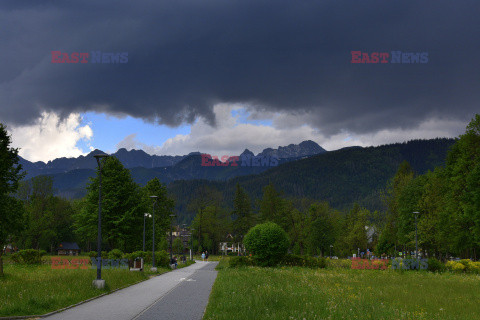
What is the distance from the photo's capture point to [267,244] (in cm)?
4444

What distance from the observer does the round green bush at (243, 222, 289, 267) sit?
44.1 meters

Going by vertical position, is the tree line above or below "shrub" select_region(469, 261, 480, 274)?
above

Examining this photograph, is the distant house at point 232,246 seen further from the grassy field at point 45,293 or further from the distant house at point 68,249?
the grassy field at point 45,293

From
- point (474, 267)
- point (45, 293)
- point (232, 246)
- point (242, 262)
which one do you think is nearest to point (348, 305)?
point (45, 293)

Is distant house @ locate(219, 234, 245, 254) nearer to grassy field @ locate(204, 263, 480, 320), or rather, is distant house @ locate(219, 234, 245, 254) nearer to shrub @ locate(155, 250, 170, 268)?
shrub @ locate(155, 250, 170, 268)

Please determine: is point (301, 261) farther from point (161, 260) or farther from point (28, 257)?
point (28, 257)

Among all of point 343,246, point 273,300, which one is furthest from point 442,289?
point 343,246

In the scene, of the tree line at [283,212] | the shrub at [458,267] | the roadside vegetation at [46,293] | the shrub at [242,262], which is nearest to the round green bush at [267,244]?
the shrub at [242,262]

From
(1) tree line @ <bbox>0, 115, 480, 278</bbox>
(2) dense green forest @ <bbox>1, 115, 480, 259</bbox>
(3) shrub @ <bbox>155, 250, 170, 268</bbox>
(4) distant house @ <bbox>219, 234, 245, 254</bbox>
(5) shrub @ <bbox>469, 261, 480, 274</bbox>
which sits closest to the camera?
(5) shrub @ <bbox>469, 261, 480, 274</bbox>

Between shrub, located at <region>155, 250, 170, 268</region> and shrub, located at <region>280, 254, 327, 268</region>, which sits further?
shrub, located at <region>155, 250, 170, 268</region>

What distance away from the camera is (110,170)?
5388 cm

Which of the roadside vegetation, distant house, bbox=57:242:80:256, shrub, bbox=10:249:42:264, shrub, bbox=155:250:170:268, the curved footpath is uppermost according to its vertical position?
the roadside vegetation

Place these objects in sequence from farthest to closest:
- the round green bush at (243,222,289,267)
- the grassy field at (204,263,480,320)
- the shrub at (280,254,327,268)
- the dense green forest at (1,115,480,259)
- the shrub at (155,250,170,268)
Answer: the shrub at (155,250,170,268)
the shrub at (280,254,327,268)
the dense green forest at (1,115,480,259)
the round green bush at (243,222,289,267)
the grassy field at (204,263,480,320)

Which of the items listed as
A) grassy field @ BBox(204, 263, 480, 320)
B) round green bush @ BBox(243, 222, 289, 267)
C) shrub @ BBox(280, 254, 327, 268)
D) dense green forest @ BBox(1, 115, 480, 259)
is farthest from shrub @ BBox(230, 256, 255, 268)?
grassy field @ BBox(204, 263, 480, 320)
